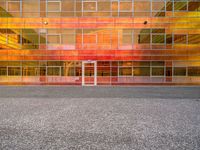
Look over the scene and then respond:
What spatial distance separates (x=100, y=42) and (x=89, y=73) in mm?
4398

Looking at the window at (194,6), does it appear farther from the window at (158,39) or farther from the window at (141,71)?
the window at (141,71)

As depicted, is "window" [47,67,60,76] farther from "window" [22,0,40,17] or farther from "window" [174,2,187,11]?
"window" [174,2,187,11]

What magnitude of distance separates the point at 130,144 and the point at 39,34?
23176 mm

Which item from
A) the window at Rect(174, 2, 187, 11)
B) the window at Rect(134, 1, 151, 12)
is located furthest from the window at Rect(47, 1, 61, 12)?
the window at Rect(174, 2, 187, 11)

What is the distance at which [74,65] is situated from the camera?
80.7 feet

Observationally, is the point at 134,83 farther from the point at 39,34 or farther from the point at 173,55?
the point at 39,34

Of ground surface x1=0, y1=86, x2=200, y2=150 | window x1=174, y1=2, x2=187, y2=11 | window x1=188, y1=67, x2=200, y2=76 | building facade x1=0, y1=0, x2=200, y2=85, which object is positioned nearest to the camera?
ground surface x1=0, y1=86, x2=200, y2=150

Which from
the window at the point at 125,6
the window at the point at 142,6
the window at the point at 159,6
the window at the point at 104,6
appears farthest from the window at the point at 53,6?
the window at the point at 159,6

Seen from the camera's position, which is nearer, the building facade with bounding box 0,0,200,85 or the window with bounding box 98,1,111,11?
the building facade with bounding box 0,0,200,85

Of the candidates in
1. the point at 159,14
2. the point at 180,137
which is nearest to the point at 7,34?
the point at 159,14

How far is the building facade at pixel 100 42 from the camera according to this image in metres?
24.3

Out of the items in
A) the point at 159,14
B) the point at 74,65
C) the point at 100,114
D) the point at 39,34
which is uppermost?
the point at 159,14

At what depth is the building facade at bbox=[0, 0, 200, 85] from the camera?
2434 cm

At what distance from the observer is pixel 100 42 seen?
973 inches
